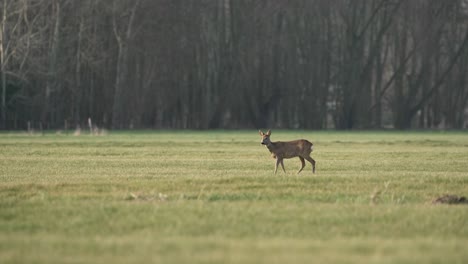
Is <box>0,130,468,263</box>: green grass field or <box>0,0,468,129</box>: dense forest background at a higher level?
<box>0,0,468,129</box>: dense forest background

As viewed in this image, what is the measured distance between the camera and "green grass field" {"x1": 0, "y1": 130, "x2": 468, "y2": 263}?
12883mm

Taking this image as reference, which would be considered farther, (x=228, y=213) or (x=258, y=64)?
(x=258, y=64)

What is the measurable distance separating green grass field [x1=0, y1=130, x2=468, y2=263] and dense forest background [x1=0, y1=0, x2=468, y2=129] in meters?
44.2

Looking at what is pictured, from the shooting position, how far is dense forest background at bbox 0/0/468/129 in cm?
7300

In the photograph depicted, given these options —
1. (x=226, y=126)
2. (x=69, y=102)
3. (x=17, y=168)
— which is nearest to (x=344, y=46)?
(x=226, y=126)

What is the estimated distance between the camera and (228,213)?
16.9m

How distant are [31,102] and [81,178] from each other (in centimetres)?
4618

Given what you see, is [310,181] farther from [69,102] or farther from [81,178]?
[69,102]

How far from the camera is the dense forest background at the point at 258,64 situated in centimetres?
7300

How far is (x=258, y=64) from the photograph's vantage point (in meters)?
79.8

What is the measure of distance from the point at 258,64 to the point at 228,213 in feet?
208

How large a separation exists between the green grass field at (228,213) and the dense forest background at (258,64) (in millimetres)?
44192

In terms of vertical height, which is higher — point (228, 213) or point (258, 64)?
point (258, 64)

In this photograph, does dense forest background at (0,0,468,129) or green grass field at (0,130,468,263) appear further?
dense forest background at (0,0,468,129)
